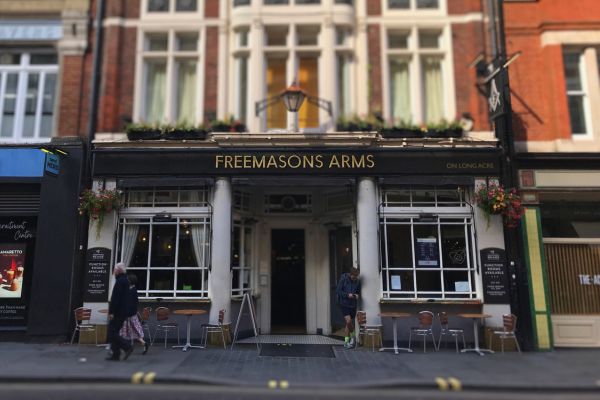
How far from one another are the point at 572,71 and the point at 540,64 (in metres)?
0.92

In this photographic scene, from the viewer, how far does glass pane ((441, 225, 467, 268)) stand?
10.5m

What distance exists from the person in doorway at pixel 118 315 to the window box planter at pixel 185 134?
12.1ft

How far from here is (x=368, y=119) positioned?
1116 cm

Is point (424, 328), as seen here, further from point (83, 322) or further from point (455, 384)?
point (83, 322)

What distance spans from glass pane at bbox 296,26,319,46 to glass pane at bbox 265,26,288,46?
39 cm

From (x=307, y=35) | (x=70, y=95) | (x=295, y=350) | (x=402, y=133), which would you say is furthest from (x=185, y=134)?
(x=295, y=350)

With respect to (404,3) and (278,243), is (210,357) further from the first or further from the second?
(404,3)

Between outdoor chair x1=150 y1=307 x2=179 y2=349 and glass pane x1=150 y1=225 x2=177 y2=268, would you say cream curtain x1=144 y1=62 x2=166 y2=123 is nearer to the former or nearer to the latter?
glass pane x1=150 y1=225 x2=177 y2=268

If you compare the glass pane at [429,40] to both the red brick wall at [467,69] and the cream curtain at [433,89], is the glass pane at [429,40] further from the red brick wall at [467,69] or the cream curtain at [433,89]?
the red brick wall at [467,69]

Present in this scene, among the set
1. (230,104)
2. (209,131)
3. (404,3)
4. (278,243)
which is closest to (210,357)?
(278,243)

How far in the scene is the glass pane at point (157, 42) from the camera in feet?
39.9

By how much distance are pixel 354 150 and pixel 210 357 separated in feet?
18.7

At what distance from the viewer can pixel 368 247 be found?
405 inches

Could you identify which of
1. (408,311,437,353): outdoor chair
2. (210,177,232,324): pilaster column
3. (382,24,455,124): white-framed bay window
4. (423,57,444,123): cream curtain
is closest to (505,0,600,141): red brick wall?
(382,24,455,124): white-framed bay window
